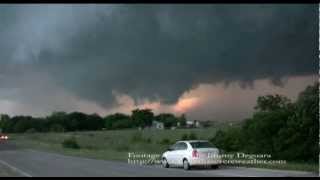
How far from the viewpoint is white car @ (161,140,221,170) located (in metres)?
32.9

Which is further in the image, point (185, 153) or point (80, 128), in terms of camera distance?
point (80, 128)

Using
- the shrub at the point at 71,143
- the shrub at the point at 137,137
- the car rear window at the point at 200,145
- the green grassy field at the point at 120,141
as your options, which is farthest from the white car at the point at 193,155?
the shrub at the point at 71,143

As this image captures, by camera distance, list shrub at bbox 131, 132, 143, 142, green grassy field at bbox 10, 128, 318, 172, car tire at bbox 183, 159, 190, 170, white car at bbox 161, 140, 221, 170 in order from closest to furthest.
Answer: white car at bbox 161, 140, 221, 170, car tire at bbox 183, 159, 190, 170, green grassy field at bbox 10, 128, 318, 172, shrub at bbox 131, 132, 143, 142

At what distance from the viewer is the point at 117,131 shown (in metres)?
76.5

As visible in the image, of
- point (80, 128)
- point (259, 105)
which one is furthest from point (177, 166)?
point (80, 128)

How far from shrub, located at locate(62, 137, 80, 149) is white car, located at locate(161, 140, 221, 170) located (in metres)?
42.1

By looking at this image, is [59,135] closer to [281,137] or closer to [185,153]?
[281,137]

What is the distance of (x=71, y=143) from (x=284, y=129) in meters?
38.6

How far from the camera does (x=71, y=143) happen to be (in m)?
78.2

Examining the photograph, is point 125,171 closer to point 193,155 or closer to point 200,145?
point 193,155

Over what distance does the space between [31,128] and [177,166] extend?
66.5 metres

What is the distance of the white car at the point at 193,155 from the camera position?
3291cm

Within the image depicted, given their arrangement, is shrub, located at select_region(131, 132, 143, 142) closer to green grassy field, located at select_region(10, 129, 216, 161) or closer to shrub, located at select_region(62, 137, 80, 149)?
green grassy field, located at select_region(10, 129, 216, 161)

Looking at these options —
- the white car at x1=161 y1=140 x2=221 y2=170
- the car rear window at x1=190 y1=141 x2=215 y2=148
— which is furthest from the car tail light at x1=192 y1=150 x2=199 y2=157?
the car rear window at x1=190 y1=141 x2=215 y2=148
